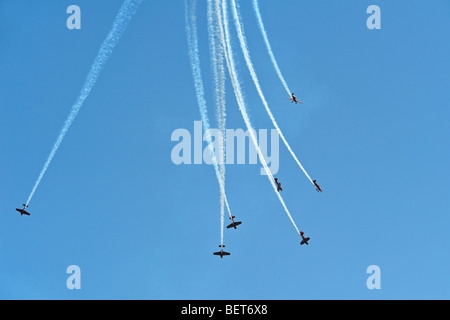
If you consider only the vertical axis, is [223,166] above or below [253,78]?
below

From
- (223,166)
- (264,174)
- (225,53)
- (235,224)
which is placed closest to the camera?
(225,53)

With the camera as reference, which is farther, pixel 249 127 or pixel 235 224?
pixel 235 224

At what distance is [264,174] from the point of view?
40.7 meters

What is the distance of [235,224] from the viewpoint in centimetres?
4403

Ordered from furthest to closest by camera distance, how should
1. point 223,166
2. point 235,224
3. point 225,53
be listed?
point 235,224
point 223,166
point 225,53

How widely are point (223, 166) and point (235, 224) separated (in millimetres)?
9686

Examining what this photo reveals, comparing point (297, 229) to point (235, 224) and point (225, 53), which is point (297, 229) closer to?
point (235, 224)
